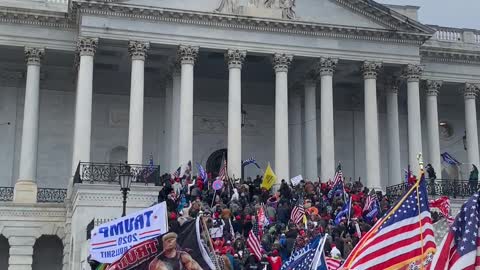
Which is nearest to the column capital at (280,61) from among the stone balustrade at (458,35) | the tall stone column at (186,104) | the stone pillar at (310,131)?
the stone pillar at (310,131)

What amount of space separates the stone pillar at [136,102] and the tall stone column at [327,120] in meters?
10.0

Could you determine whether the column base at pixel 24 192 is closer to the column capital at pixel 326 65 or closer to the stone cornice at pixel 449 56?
the column capital at pixel 326 65

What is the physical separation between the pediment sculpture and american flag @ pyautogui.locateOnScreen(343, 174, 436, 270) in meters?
31.4

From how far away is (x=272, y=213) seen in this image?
32.2 meters

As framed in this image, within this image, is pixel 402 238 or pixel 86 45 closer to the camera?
pixel 402 238

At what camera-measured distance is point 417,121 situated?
4388 cm

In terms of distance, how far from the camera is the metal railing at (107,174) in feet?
114

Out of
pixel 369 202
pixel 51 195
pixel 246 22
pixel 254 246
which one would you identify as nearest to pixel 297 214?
pixel 369 202

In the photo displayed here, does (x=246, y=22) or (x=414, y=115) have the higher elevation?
(x=246, y=22)

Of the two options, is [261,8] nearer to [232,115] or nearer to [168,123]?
[232,115]

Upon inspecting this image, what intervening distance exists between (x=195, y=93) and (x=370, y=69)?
11.5m

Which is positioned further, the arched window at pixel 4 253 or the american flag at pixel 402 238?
the arched window at pixel 4 253

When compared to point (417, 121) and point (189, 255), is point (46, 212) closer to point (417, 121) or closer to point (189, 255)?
point (417, 121)

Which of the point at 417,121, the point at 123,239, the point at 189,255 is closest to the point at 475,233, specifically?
the point at 189,255
